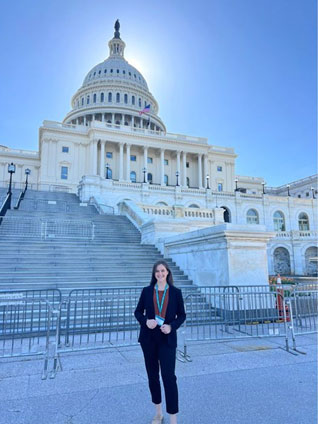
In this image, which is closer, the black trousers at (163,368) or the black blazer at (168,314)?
the black trousers at (163,368)

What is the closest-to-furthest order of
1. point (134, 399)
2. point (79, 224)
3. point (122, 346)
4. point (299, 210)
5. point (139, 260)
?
point (134, 399)
point (122, 346)
point (139, 260)
point (79, 224)
point (299, 210)

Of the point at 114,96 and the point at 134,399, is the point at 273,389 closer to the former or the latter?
the point at 134,399

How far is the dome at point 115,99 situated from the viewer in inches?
2965

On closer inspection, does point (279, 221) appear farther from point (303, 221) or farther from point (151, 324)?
point (151, 324)

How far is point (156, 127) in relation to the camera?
80438 mm

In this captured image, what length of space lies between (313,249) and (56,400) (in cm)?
4186

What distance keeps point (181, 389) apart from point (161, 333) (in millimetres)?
1454

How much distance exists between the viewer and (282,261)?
129ft

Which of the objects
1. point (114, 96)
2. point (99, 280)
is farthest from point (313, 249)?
point (114, 96)

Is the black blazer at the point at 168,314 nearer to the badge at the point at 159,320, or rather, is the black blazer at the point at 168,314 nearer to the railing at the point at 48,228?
the badge at the point at 159,320

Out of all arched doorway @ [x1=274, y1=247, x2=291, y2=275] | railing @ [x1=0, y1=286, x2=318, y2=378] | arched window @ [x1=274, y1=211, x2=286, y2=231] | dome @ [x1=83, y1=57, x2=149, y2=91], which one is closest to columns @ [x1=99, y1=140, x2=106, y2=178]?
arched window @ [x1=274, y1=211, x2=286, y2=231]

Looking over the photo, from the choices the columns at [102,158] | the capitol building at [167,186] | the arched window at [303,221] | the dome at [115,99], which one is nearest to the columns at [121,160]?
the capitol building at [167,186]

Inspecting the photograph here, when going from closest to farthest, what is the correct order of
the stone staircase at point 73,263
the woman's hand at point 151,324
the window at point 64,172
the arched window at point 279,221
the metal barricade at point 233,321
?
1. the woman's hand at point 151,324
2. the metal barricade at point 233,321
3. the stone staircase at point 73,263
4. the arched window at point 279,221
5. the window at point 64,172

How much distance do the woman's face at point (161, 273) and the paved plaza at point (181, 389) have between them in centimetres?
157
